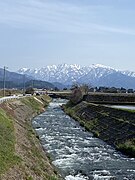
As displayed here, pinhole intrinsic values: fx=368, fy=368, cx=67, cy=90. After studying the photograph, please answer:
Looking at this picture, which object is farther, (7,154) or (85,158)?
(85,158)

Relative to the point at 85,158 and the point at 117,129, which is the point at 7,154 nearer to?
the point at 85,158

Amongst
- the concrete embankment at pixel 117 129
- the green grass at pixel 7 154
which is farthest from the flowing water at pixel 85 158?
the green grass at pixel 7 154

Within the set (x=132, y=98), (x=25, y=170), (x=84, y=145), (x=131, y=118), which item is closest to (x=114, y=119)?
(x=131, y=118)

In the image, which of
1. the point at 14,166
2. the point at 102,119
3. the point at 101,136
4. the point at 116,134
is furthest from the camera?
the point at 102,119

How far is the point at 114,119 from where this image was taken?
5669 cm

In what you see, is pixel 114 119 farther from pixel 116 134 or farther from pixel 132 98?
pixel 132 98

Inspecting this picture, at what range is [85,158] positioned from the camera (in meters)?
34.4

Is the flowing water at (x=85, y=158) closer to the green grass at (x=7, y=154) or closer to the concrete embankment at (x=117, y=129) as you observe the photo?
the concrete embankment at (x=117, y=129)

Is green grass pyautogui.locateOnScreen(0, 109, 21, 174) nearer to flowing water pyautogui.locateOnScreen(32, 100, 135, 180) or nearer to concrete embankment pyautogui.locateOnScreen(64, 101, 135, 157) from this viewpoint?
flowing water pyautogui.locateOnScreen(32, 100, 135, 180)

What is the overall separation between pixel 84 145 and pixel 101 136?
788 centimetres

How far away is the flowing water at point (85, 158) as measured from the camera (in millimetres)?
28337

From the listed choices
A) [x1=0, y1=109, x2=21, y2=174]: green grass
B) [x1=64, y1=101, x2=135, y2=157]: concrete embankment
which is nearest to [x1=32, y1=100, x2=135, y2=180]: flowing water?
[x1=64, y1=101, x2=135, y2=157]: concrete embankment

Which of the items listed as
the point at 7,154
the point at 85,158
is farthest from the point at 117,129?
the point at 7,154

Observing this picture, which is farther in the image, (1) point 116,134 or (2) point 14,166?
(1) point 116,134
